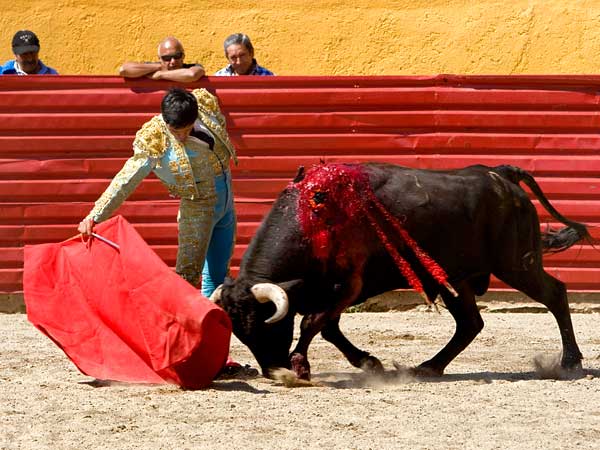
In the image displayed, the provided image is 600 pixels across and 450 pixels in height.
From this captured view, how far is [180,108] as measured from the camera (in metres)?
5.96

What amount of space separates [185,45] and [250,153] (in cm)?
184

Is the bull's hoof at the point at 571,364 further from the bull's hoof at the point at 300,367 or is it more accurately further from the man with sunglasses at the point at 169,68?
the man with sunglasses at the point at 169,68

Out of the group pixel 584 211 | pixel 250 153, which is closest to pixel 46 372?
pixel 250 153

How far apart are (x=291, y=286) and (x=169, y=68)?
10.4 feet

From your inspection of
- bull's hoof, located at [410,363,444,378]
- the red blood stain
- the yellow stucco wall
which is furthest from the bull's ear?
the yellow stucco wall

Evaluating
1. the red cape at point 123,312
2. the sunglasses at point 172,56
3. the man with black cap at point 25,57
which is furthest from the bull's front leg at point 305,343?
the man with black cap at point 25,57

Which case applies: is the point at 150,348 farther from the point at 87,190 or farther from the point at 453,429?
the point at 87,190

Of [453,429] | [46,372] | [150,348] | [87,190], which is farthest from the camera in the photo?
[87,190]

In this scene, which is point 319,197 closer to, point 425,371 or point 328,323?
point 328,323

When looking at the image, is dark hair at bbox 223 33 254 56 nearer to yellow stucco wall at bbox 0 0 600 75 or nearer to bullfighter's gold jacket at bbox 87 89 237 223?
yellow stucco wall at bbox 0 0 600 75

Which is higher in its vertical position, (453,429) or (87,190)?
(87,190)

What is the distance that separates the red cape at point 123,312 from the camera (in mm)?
5801

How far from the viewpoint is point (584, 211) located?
9.06m

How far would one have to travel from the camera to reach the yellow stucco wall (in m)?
10.4
